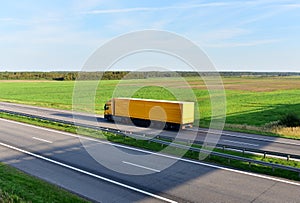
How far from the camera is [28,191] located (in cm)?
1194

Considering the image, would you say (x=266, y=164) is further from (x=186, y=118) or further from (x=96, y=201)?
(x=186, y=118)

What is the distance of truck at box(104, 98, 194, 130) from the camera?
27.9 metres

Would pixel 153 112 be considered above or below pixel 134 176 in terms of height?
above

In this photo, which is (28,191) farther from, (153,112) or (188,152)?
(153,112)

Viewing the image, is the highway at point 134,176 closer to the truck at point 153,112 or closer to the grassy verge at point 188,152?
the grassy verge at point 188,152

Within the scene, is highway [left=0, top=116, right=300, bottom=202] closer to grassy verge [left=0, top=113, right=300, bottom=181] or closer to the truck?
grassy verge [left=0, top=113, right=300, bottom=181]

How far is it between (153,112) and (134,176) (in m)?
15.4

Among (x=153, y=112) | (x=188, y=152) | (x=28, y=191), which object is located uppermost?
(x=153, y=112)

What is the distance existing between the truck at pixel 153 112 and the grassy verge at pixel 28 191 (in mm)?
16193

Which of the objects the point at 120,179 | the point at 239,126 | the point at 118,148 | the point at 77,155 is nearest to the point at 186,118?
the point at 239,126

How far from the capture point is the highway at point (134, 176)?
39.7 ft

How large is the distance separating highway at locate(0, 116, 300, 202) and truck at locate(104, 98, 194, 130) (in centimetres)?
880

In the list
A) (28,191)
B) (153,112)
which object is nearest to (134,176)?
(28,191)

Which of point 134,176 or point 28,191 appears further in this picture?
point 134,176
